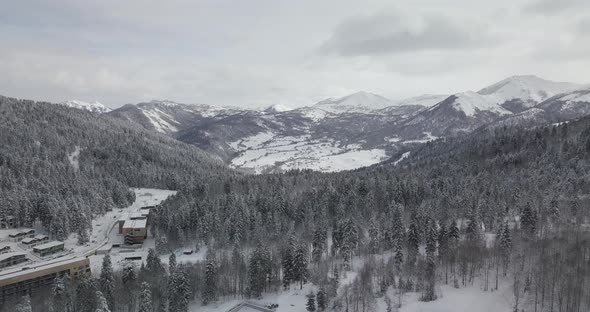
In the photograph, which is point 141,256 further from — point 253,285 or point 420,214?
point 420,214

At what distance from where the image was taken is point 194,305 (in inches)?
3546

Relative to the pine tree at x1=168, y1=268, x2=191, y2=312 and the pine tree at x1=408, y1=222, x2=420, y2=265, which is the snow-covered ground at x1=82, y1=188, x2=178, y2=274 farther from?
the pine tree at x1=408, y1=222, x2=420, y2=265

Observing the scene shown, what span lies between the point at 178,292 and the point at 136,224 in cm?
5825

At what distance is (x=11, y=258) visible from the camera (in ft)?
354

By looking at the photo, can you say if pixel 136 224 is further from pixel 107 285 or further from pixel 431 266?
pixel 431 266

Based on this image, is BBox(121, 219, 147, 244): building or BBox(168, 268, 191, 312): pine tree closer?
BBox(168, 268, 191, 312): pine tree

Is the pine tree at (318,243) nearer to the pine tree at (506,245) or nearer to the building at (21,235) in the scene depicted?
the pine tree at (506,245)

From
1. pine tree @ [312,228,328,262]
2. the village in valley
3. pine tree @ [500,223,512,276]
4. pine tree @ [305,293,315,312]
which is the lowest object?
pine tree @ [305,293,315,312]

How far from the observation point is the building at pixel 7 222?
5522 inches

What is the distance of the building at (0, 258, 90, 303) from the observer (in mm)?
91312

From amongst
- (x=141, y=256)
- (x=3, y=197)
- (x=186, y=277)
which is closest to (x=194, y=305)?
(x=186, y=277)

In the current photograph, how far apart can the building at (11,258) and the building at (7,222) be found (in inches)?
1459

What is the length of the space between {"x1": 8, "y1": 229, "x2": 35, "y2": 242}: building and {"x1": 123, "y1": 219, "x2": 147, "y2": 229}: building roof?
30.6 meters

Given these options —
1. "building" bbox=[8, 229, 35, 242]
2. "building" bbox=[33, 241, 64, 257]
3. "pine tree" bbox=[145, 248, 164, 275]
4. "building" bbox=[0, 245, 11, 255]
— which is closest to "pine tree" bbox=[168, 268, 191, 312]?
"pine tree" bbox=[145, 248, 164, 275]
